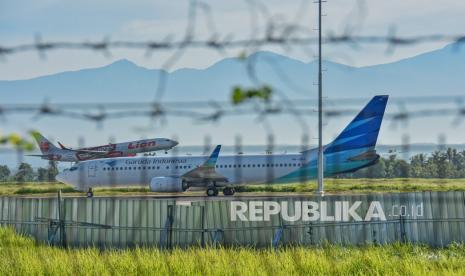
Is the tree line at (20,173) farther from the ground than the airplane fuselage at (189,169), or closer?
closer

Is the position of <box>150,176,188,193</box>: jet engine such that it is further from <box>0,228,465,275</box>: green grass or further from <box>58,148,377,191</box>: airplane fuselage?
<box>0,228,465,275</box>: green grass

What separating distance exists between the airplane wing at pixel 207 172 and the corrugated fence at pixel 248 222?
2004 cm

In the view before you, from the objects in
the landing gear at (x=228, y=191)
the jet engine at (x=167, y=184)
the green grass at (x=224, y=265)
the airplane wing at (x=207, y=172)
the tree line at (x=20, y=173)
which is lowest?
the green grass at (x=224, y=265)

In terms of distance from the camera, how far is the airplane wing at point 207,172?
3481 cm

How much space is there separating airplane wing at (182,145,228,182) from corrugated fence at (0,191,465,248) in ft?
65.8

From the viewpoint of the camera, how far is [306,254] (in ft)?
→ 29.9

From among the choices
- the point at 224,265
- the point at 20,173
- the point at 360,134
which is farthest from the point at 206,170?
the point at 20,173

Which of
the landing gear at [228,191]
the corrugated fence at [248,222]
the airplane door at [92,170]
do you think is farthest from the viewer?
the landing gear at [228,191]

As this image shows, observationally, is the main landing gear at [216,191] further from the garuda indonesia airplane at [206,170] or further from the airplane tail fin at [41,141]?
the airplane tail fin at [41,141]

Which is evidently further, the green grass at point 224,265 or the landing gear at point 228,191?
the landing gear at point 228,191

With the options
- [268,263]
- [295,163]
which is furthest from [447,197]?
[295,163]

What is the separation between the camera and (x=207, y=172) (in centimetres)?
3506

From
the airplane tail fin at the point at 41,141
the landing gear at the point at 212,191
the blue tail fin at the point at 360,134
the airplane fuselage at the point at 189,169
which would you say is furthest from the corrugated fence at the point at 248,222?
the landing gear at the point at 212,191

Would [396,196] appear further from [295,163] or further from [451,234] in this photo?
[295,163]
